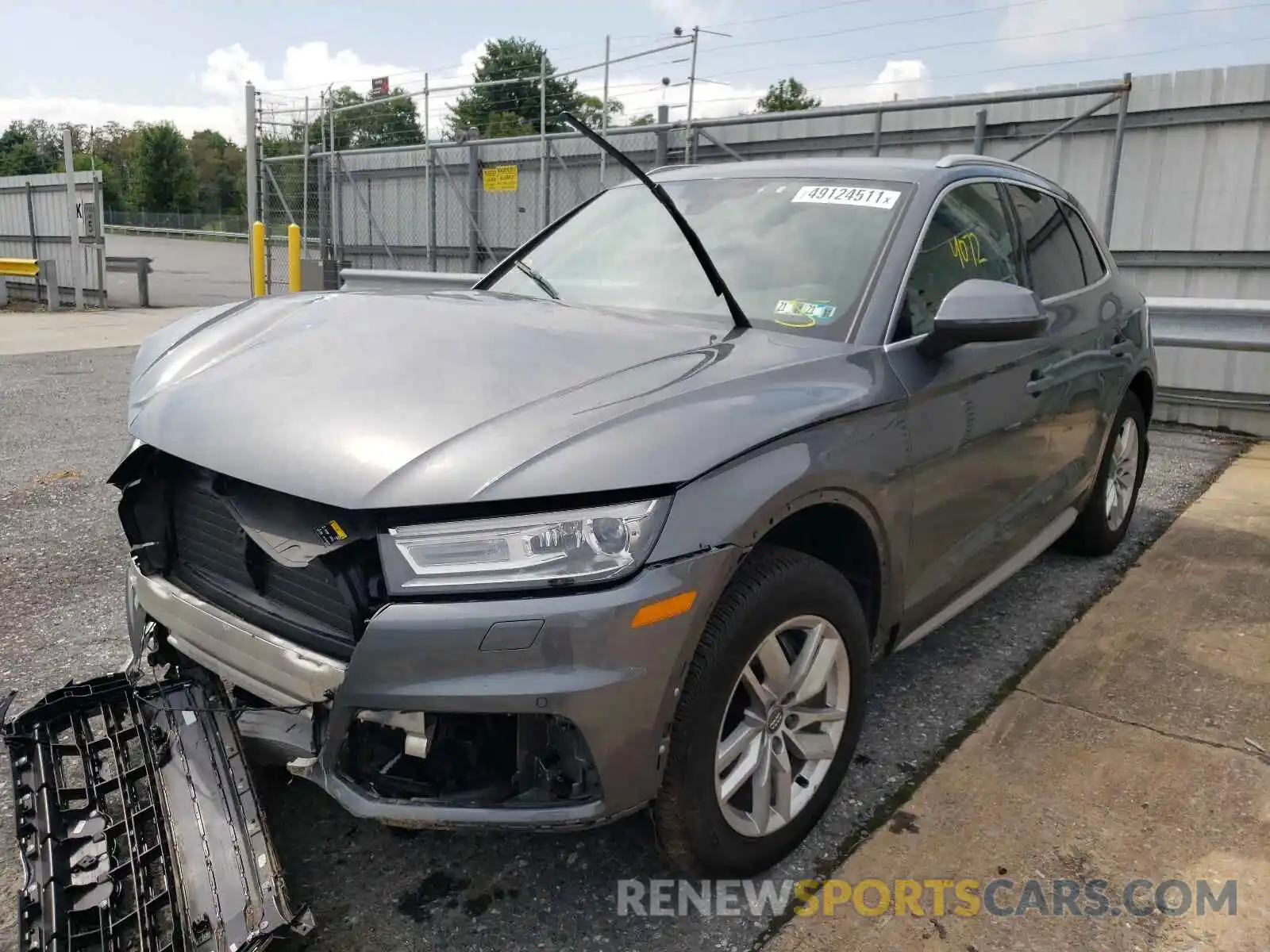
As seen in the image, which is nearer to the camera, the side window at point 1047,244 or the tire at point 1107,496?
the side window at point 1047,244

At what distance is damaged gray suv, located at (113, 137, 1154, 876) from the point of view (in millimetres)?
1811

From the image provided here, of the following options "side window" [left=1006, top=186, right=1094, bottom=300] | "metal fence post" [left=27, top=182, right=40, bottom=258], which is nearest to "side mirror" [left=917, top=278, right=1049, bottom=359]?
"side window" [left=1006, top=186, right=1094, bottom=300]

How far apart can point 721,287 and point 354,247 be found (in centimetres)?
1223

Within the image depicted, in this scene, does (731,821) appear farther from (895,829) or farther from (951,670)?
(951,670)

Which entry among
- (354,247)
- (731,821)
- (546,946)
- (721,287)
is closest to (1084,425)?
(721,287)

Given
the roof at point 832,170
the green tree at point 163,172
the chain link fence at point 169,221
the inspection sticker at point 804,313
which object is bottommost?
the inspection sticker at point 804,313

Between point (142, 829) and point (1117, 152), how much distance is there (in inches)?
292

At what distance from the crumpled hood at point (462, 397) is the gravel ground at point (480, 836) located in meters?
0.93

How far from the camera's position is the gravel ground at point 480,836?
2152 mm

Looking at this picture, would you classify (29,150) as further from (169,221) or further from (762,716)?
(762,716)

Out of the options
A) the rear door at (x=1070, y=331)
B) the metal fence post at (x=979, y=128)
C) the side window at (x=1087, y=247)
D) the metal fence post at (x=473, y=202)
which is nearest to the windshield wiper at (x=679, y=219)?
the rear door at (x=1070, y=331)

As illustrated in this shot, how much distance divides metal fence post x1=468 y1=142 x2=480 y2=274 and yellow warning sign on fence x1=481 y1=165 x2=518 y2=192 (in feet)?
0.38

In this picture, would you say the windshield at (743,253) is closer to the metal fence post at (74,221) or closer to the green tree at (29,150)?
the metal fence post at (74,221)

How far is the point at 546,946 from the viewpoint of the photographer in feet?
6.86
